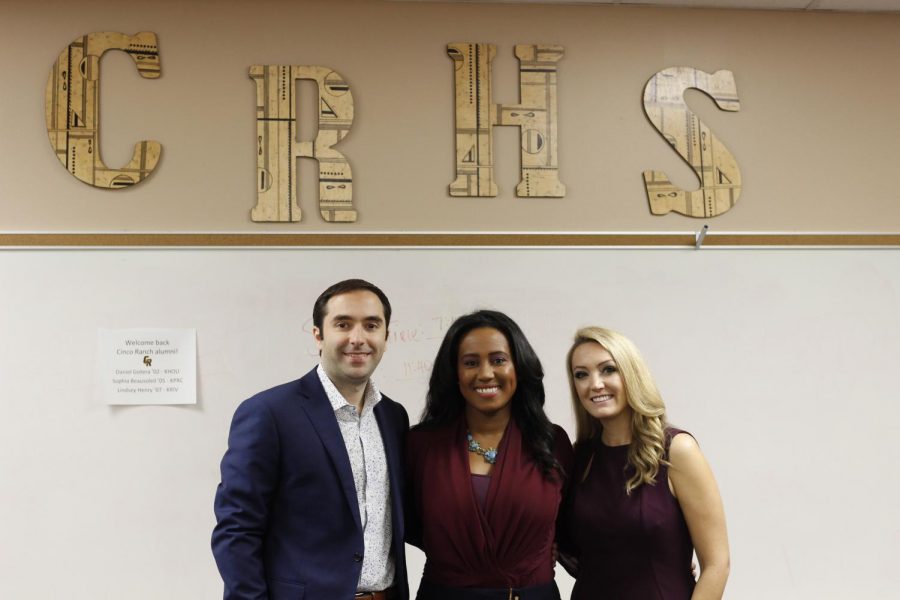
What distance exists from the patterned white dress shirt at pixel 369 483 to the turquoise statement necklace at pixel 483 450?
0.73 ft

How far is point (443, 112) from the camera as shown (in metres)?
2.72

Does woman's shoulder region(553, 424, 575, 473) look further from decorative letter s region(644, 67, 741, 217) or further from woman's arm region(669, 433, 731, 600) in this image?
decorative letter s region(644, 67, 741, 217)

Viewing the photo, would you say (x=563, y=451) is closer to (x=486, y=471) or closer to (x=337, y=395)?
(x=486, y=471)

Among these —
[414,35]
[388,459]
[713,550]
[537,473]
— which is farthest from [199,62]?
[713,550]

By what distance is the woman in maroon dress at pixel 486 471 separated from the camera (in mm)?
1653

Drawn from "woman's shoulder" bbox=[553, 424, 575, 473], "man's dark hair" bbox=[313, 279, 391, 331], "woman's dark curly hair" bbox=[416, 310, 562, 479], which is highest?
"man's dark hair" bbox=[313, 279, 391, 331]

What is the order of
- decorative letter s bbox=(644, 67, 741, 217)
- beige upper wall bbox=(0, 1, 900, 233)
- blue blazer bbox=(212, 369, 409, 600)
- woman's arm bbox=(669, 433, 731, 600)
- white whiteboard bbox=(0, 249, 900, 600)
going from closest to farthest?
1. blue blazer bbox=(212, 369, 409, 600)
2. woman's arm bbox=(669, 433, 731, 600)
3. white whiteboard bbox=(0, 249, 900, 600)
4. beige upper wall bbox=(0, 1, 900, 233)
5. decorative letter s bbox=(644, 67, 741, 217)

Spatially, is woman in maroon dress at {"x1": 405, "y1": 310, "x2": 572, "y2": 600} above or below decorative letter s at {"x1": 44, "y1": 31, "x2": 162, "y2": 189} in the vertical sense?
below

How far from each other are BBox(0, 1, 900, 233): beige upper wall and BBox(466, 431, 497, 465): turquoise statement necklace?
1.07 m

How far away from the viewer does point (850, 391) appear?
2.75 metres

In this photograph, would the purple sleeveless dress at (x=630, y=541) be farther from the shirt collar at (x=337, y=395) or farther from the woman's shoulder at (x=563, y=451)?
the shirt collar at (x=337, y=395)

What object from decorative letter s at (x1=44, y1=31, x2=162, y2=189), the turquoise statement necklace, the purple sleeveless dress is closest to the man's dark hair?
the turquoise statement necklace

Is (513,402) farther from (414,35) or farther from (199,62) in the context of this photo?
(199,62)

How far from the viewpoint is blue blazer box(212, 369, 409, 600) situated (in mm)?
1517
